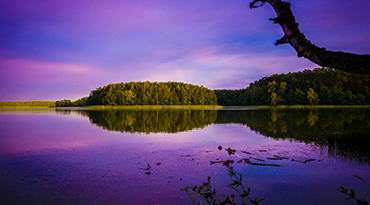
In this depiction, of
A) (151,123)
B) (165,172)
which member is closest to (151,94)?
(151,123)

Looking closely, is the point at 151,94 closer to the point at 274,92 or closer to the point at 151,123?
the point at 274,92

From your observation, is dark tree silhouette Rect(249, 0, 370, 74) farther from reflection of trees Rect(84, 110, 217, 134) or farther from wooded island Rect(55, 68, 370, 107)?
wooded island Rect(55, 68, 370, 107)

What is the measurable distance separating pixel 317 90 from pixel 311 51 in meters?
119

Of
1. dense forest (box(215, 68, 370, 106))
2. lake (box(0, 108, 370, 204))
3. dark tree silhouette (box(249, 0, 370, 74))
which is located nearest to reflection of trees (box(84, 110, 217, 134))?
lake (box(0, 108, 370, 204))

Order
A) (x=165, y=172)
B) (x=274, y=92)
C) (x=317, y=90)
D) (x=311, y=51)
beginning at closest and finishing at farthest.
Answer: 1. (x=311, y=51)
2. (x=165, y=172)
3. (x=317, y=90)
4. (x=274, y=92)

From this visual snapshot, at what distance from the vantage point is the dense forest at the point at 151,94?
421 feet

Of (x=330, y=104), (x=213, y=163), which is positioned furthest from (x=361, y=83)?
(x=213, y=163)

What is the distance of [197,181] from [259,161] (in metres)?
3.49

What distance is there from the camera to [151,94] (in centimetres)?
14012

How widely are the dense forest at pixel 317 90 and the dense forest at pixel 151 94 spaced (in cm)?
3816

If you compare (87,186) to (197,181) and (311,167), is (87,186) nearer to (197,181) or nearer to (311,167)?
(197,181)

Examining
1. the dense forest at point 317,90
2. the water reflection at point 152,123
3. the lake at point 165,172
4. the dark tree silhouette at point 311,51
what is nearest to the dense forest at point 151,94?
the dense forest at point 317,90

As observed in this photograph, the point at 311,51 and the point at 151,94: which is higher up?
the point at 151,94

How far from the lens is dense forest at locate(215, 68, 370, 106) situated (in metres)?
94.4
